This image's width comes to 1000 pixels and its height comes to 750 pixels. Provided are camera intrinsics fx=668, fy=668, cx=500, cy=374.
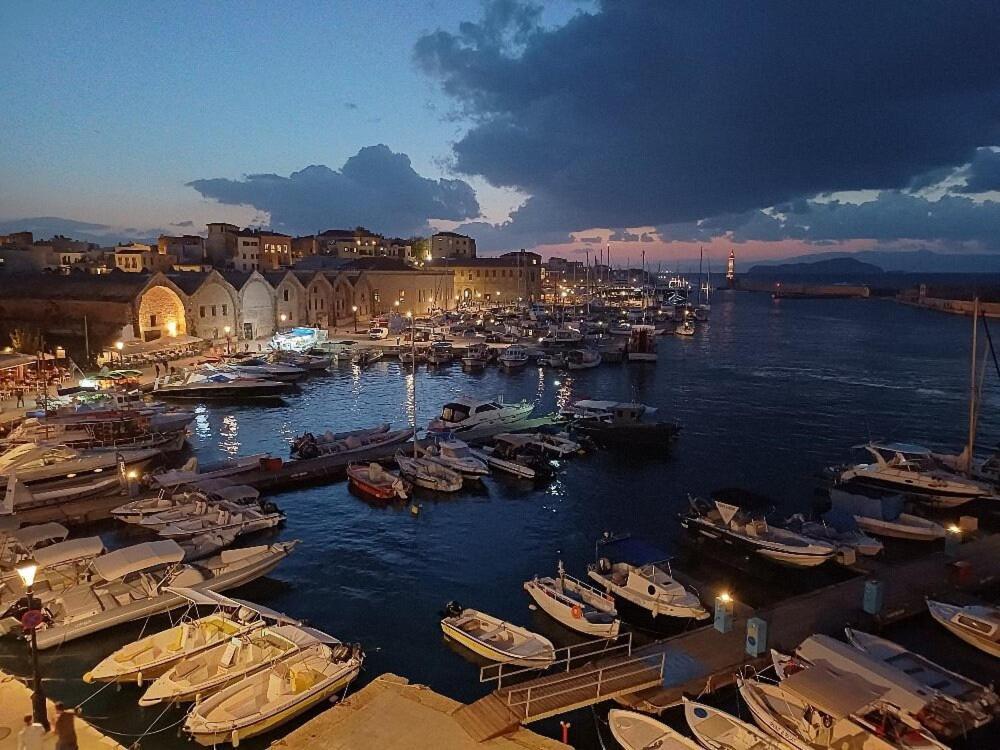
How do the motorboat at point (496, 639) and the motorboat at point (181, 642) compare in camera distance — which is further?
the motorboat at point (496, 639)

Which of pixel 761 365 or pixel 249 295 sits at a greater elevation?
pixel 249 295

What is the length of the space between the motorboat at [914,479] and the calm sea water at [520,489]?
254cm

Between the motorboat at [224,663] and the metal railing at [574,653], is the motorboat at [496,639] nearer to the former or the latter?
the metal railing at [574,653]

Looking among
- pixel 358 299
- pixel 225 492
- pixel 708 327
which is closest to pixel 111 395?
pixel 225 492

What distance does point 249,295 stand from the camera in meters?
75.4

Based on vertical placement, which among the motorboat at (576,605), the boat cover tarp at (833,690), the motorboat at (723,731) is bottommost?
the motorboat at (576,605)

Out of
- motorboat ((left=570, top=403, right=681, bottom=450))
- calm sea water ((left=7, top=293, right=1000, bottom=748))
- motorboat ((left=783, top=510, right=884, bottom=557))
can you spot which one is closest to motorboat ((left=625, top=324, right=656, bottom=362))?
calm sea water ((left=7, top=293, right=1000, bottom=748))

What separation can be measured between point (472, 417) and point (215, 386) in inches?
866

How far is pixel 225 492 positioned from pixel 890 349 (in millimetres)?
90427

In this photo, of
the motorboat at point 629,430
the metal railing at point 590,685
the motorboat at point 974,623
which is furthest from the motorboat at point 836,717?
the motorboat at point 629,430

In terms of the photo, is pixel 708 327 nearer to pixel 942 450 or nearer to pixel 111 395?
pixel 942 450

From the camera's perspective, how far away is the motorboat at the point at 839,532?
2341 centimetres

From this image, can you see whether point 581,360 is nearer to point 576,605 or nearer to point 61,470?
point 61,470

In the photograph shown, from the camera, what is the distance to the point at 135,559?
19062mm
